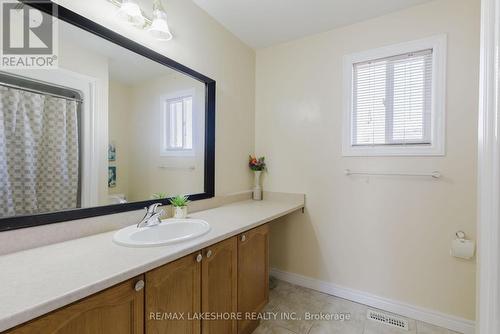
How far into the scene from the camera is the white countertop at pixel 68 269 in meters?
0.63

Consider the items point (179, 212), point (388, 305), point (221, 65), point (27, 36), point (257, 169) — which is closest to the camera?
point (27, 36)

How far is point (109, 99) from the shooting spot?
1322mm

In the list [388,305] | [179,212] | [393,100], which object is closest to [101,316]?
[179,212]

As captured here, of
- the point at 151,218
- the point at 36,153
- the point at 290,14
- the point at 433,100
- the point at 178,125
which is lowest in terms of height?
the point at 151,218

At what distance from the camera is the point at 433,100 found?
1.72m

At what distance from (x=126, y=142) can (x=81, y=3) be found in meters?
0.74

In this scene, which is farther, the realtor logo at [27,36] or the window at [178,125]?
the window at [178,125]

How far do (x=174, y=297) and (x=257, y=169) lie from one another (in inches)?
61.6

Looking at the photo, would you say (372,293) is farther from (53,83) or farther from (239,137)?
(53,83)

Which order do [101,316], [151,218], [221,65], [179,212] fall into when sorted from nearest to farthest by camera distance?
[101,316], [151,218], [179,212], [221,65]

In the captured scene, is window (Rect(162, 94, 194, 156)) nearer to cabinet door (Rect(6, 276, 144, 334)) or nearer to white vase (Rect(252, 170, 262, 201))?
white vase (Rect(252, 170, 262, 201))

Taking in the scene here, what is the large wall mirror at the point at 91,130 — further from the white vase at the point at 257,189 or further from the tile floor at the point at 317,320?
the tile floor at the point at 317,320

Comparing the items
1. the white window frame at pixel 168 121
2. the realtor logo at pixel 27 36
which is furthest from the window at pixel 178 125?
the realtor logo at pixel 27 36

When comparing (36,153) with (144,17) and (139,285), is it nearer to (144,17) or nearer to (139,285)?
(139,285)
